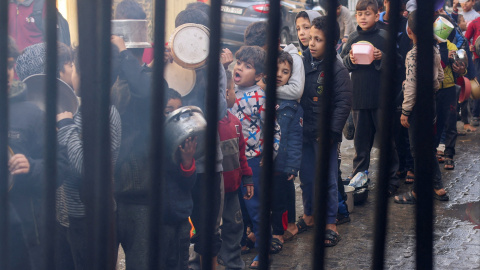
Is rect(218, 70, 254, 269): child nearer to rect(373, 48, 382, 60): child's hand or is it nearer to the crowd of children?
the crowd of children

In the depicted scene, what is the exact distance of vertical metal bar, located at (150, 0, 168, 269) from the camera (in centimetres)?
127

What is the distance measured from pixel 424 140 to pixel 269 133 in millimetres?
268

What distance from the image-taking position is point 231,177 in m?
4.39

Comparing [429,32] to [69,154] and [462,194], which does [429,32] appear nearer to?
[69,154]

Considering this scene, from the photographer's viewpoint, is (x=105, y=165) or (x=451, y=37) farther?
(x=451, y=37)

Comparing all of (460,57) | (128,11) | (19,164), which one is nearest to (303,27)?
(460,57)

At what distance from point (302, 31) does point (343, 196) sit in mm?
1469

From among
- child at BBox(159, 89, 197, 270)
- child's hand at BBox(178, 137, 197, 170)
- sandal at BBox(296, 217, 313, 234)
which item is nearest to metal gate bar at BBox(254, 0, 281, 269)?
child's hand at BBox(178, 137, 197, 170)

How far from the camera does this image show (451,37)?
759 centimetres

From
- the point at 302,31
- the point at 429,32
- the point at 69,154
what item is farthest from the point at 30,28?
the point at 429,32

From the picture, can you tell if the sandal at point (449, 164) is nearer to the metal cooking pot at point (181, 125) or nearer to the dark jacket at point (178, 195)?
the dark jacket at point (178, 195)

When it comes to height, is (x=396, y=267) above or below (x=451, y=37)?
below

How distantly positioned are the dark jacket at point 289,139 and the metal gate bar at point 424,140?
12.5 feet

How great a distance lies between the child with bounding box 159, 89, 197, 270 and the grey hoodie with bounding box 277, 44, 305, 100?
1487 mm
